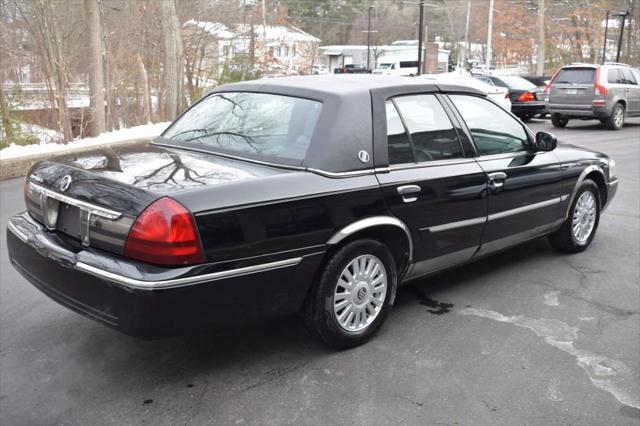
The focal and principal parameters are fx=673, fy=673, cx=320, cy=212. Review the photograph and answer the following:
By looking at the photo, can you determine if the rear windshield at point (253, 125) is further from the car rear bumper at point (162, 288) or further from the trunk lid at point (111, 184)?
the car rear bumper at point (162, 288)

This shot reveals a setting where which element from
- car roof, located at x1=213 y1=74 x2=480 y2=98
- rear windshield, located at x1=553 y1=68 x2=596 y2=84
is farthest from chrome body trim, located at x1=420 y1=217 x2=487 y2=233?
rear windshield, located at x1=553 y1=68 x2=596 y2=84

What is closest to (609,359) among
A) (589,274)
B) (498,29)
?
(589,274)

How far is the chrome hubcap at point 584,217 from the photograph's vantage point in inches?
230

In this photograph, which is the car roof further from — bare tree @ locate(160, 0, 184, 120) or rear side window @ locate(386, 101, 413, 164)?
bare tree @ locate(160, 0, 184, 120)

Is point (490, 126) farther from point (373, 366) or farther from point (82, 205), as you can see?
point (82, 205)

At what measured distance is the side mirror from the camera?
5.22 metres

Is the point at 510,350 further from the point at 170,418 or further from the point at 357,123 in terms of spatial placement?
the point at 170,418

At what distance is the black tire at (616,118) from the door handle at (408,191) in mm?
15583

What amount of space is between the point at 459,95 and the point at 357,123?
1.23 metres

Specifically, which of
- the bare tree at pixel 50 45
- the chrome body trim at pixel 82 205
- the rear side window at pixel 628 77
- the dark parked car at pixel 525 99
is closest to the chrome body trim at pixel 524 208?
the chrome body trim at pixel 82 205

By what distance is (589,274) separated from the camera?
5.48 m

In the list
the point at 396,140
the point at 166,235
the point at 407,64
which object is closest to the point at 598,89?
the point at 396,140

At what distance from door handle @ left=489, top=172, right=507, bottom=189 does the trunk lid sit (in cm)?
178

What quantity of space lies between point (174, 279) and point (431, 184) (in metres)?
1.85
